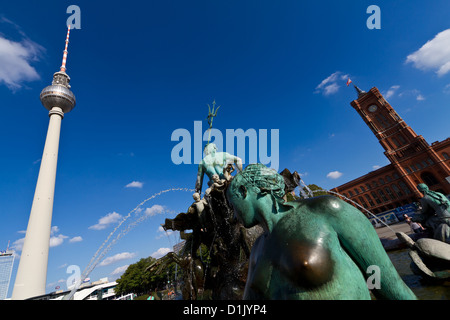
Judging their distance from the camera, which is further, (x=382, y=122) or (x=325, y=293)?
(x=382, y=122)

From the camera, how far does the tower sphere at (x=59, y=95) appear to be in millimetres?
34906

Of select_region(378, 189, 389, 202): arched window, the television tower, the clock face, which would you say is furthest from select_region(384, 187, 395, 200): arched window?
the television tower

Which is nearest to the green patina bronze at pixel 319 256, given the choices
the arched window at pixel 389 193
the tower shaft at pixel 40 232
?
the tower shaft at pixel 40 232

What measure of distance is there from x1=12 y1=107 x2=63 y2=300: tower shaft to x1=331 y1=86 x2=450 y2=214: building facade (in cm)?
5885

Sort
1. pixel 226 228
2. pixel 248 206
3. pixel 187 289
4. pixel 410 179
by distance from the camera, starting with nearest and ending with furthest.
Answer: pixel 248 206
pixel 187 289
pixel 226 228
pixel 410 179

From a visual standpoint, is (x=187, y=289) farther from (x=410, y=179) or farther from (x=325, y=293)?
(x=410, y=179)

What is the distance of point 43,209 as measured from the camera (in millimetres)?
27797

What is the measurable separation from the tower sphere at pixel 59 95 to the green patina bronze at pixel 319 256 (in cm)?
4575

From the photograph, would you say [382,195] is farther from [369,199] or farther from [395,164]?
[395,164]

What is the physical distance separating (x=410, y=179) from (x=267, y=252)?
184 feet

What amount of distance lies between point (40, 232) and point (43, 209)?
9.74 feet

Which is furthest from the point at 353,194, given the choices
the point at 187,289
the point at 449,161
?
the point at 187,289

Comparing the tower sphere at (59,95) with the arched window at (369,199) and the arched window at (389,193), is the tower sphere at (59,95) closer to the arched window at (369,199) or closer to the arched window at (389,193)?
the arched window at (369,199)

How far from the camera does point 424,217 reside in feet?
17.8
